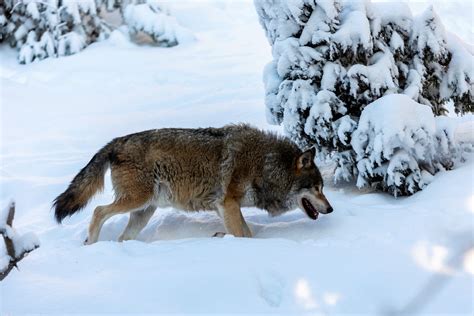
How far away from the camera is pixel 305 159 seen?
21.6ft

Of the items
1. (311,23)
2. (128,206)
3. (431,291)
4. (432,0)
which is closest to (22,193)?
(128,206)

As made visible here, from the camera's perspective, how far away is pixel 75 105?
1347 centimetres

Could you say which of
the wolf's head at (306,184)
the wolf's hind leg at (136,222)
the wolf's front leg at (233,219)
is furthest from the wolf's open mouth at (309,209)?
the wolf's hind leg at (136,222)

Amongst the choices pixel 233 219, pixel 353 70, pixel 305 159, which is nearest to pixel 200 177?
pixel 233 219

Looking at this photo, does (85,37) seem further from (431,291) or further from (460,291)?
(431,291)

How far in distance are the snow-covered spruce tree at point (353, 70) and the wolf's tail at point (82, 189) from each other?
232 cm

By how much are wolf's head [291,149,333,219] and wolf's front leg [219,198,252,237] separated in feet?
2.42

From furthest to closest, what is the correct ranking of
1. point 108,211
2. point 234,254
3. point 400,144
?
point 400,144
point 108,211
point 234,254

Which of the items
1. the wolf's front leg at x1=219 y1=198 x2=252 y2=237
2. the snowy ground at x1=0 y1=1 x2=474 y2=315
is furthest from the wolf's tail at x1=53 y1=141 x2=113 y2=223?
the wolf's front leg at x1=219 y1=198 x2=252 y2=237

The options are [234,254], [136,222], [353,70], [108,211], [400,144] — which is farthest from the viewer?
[353,70]

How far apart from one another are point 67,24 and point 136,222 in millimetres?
10777

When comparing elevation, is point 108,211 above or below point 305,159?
below

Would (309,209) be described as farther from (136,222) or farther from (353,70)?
(136,222)

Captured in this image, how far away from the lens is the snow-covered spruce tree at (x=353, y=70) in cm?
671
